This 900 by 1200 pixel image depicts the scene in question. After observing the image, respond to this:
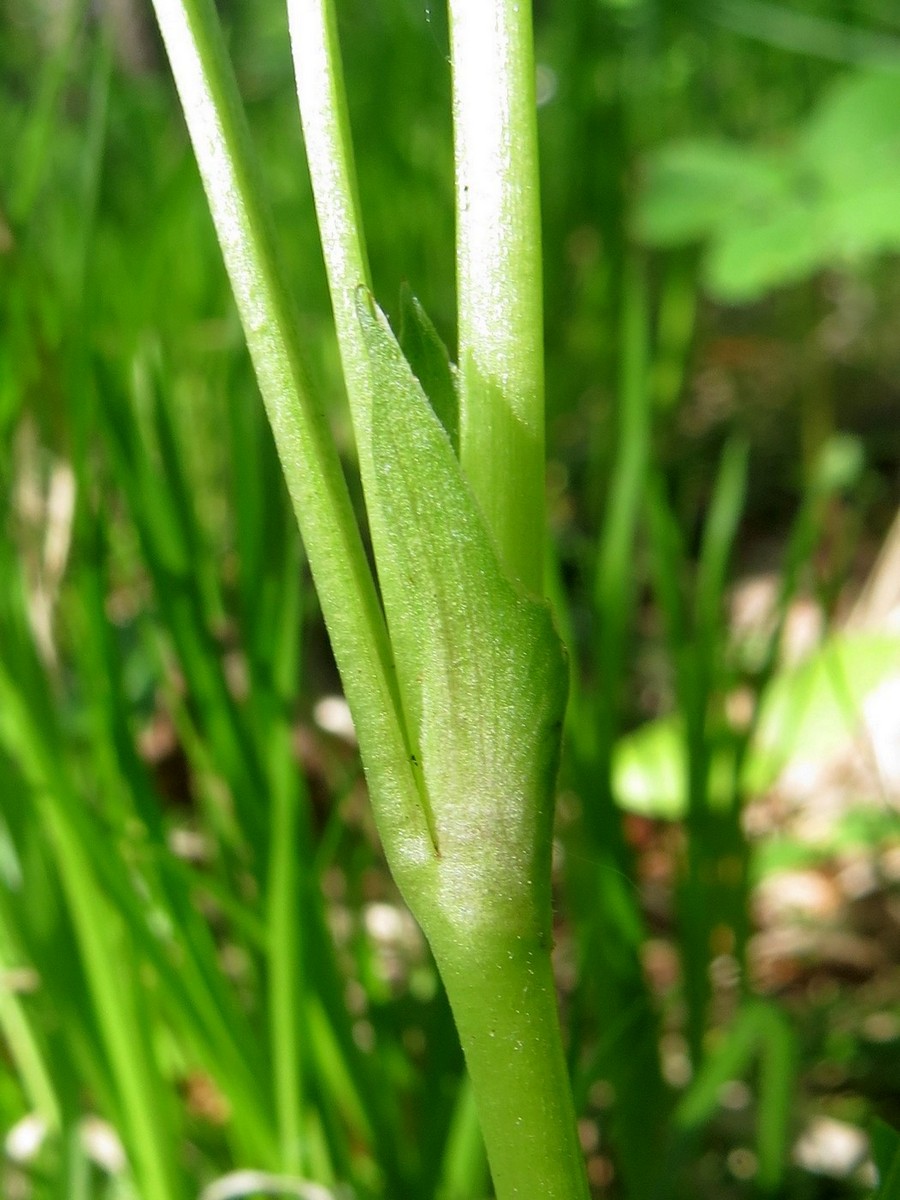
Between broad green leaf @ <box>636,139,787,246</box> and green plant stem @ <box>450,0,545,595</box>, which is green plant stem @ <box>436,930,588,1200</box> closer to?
green plant stem @ <box>450,0,545,595</box>

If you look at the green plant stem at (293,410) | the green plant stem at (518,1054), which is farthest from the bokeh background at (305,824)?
the green plant stem at (518,1054)

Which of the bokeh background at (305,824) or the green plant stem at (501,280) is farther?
the bokeh background at (305,824)

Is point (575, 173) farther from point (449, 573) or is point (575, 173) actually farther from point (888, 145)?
point (449, 573)

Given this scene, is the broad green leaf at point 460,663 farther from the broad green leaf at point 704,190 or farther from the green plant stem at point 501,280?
the broad green leaf at point 704,190

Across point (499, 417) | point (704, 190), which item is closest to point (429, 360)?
point (499, 417)

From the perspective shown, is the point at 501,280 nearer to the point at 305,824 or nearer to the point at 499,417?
the point at 499,417

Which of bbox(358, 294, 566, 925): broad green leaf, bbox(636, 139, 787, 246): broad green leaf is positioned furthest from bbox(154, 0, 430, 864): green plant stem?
bbox(636, 139, 787, 246): broad green leaf
